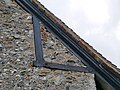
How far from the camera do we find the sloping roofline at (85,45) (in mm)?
6335

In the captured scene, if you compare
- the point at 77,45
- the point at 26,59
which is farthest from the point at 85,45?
the point at 26,59

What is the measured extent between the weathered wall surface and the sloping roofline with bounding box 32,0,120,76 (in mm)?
288

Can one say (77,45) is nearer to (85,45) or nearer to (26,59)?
(85,45)

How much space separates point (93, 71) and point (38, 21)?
1.52m

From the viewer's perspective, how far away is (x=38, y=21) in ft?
22.6

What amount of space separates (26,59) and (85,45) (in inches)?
46.5

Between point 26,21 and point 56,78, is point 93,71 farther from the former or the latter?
point 26,21

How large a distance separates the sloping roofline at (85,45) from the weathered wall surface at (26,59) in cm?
29

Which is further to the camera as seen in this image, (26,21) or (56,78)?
(26,21)

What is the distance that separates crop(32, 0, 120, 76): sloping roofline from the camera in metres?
6.34

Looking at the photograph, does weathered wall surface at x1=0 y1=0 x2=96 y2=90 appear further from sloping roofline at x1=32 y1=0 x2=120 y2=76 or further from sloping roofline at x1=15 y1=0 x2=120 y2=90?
sloping roofline at x1=32 y1=0 x2=120 y2=76

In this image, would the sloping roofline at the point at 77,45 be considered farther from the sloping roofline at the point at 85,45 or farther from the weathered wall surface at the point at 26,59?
the weathered wall surface at the point at 26,59

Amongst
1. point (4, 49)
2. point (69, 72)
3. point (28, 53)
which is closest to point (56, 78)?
point (69, 72)

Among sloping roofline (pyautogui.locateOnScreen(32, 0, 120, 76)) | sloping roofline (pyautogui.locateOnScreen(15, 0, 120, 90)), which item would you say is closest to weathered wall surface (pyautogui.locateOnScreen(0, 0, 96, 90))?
sloping roofline (pyautogui.locateOnScreen(15, 0, 120, 90))
